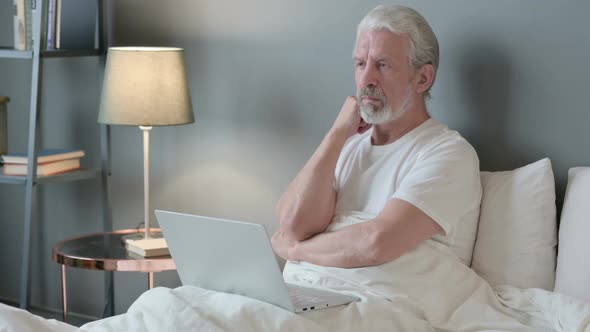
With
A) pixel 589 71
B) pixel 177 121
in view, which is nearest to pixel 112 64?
pixel 177 121

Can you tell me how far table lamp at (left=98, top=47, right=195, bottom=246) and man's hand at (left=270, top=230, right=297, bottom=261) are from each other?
0.59 meters

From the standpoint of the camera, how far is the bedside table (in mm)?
2842

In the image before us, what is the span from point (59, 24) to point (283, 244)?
4.04 feet

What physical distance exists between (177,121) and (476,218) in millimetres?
1016

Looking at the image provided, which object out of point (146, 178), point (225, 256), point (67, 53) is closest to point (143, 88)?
point (146, 178)

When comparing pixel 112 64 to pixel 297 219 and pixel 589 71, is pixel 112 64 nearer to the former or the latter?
pixel 297 219

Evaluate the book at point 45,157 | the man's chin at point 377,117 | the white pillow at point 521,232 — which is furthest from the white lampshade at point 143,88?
the white pillow at point 521,232

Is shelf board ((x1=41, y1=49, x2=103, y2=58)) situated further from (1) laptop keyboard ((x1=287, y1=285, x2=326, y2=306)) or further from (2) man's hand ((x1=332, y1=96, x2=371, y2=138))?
(1) laptop keyboard ((x1=287, y1=285, x2=326, y2=306))

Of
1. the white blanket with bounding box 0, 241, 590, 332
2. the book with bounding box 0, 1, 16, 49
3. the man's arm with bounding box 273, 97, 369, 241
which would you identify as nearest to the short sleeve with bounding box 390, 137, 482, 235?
the white blanket with bounding box 0, 241, 590, 332

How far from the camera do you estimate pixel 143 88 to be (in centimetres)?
288

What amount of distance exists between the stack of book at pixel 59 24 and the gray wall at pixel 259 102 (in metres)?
0.11

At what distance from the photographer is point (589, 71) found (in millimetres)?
2365

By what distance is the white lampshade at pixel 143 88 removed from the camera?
2.87 m

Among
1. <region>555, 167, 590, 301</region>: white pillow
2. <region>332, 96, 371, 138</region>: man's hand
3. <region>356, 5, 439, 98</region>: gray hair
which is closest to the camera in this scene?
<region>555, 167, 590, 301</region>: white pillow
